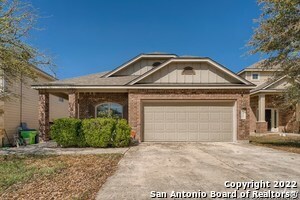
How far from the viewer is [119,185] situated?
5.42m

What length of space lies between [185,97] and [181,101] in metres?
0.34

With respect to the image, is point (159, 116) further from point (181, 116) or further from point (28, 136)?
point (28, 136)

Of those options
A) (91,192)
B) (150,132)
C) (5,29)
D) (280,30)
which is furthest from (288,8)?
(5,29)

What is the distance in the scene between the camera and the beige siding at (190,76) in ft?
45.5

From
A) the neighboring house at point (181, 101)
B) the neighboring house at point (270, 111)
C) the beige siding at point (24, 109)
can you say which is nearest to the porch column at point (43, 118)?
the neighboring house at point (181, 101)

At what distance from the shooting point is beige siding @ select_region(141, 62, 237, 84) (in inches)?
546

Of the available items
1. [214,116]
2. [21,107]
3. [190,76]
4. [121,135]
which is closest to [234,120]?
[214,116]

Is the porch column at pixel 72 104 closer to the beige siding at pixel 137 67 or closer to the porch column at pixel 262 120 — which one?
the beige siding at pixel 137 67

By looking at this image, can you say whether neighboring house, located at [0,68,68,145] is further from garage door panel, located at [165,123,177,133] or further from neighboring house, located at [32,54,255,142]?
garage door panel, located at [165,123,177,133]

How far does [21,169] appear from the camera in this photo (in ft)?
23.2

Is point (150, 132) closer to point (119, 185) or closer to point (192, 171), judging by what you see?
point (192, 171)

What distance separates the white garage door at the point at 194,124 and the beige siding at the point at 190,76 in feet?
4.56

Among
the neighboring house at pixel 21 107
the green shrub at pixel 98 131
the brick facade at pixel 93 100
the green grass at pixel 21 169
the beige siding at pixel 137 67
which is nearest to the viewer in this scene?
the green grass at pixel 21 169

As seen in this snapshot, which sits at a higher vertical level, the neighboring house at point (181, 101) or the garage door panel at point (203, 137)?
the neighboring house at point (181, 101)
